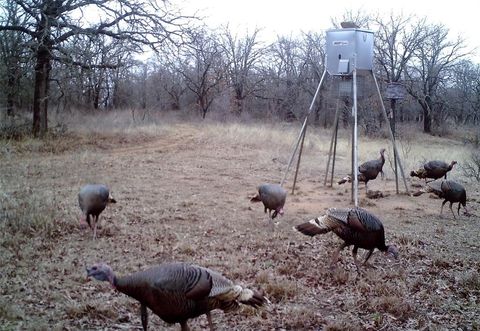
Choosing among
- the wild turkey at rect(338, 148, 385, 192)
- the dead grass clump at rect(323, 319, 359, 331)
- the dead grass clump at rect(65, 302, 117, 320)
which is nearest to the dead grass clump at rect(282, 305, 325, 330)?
the dead grass clump at rect(323, 319, 359, 331)

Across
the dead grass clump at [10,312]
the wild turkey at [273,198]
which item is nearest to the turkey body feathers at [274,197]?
the wild turkey at [273,198]

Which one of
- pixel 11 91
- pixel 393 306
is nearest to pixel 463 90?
pixel 11 91

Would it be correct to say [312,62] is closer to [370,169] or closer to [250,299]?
[370,169]

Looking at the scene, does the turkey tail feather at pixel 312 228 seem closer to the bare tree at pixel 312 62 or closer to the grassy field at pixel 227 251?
the grassy field at pixel 227 251

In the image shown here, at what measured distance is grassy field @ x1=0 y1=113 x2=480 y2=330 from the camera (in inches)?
174

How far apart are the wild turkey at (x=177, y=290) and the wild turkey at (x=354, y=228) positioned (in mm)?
2055

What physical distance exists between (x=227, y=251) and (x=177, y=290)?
271cm

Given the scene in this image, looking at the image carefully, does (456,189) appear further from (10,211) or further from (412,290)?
(10,211)

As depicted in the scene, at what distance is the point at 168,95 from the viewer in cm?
3784

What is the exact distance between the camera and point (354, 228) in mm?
5516

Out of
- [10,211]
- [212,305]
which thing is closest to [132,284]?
[212,305]

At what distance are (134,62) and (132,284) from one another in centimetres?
1751

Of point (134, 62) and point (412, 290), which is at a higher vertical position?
point (134, 62)

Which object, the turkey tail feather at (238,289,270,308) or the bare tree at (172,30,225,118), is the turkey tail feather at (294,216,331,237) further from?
the bare tree at (172,30,225,118)
